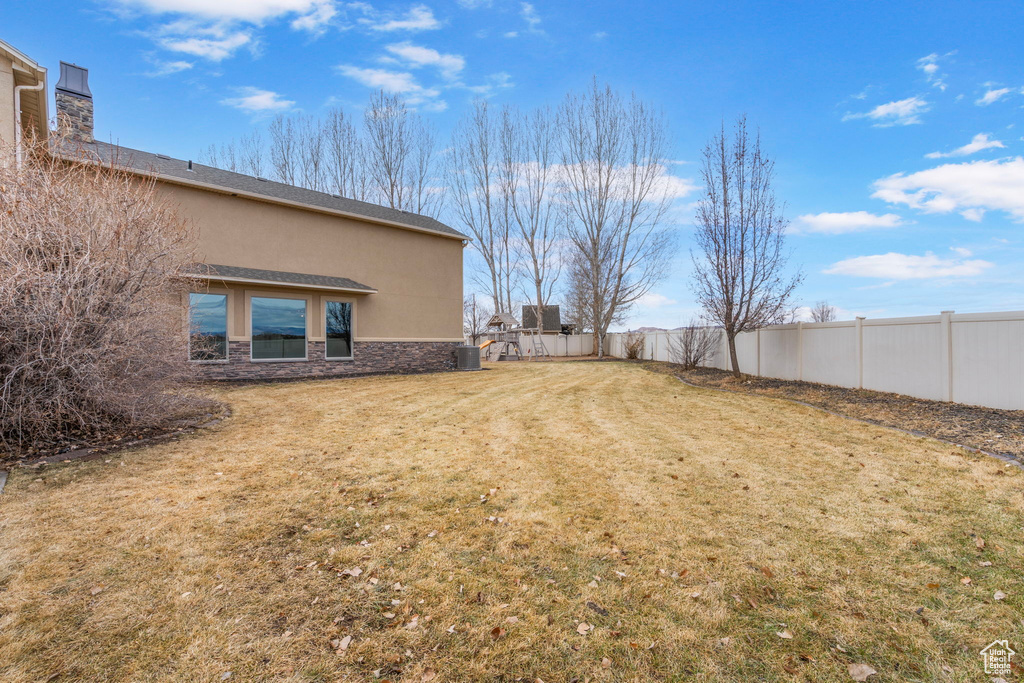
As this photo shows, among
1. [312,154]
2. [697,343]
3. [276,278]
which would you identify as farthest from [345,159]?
[697,343]

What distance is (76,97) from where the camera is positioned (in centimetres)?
1128

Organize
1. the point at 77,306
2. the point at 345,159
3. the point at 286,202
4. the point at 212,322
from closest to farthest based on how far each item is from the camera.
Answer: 1. the point at 77,306
2. the point at 212,322
3. the point at 286,202
4. the point at 345,159

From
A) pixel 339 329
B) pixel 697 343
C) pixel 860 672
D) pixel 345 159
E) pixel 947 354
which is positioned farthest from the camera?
pixel 345 159

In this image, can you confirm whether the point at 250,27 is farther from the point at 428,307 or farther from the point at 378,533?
the point at 378,533

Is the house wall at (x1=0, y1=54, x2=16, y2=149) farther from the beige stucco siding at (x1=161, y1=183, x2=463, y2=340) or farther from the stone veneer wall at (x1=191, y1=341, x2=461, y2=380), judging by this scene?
the stone veneer wall at (x1=191, y1=341, x2=461, y2=380)

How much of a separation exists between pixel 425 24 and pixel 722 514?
12369mm

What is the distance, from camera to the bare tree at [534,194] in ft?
84.7

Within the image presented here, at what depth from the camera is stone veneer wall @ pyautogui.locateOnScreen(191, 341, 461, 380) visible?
450 inches

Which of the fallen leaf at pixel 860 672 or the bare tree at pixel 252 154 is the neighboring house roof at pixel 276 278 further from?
the bare tree at pixel 252 154

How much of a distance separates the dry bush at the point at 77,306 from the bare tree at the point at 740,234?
40.8 ft

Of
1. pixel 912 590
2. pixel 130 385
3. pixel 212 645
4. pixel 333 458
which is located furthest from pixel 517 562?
pixel 130 385

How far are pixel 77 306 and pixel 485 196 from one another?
24.2 m

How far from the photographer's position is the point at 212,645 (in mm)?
2061

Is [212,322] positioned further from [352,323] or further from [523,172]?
[523,172]
